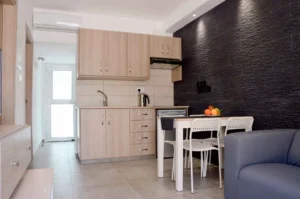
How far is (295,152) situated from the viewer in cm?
201

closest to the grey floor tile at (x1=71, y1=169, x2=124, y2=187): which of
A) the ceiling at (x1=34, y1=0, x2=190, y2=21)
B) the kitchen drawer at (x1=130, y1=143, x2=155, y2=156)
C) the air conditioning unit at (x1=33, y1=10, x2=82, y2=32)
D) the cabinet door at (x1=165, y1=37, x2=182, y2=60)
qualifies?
the kitchen drawer at (x1=130, y1=143, x2=155, y2=156)

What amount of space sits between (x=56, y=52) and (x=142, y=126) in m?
2.62

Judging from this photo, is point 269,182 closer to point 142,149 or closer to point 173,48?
point 142,149

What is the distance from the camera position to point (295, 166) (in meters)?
1.91

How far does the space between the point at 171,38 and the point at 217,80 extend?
148 centimetres

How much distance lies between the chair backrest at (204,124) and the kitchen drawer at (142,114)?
62.2 inches

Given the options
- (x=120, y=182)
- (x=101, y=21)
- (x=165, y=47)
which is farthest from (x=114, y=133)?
(x=101, y=21)

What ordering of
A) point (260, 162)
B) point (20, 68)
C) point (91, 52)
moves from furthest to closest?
point (91, 52) → point (20, 68) → point (260, 162)

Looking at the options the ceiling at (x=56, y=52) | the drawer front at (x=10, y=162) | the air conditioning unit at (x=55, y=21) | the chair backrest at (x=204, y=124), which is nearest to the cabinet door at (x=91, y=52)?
the air conditioning unit at (x=55, y=21)

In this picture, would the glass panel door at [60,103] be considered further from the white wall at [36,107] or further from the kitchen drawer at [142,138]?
the kitchen drawer at [142,138]

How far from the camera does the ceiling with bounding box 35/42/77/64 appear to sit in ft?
14.7

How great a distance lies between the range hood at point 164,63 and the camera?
4.33m

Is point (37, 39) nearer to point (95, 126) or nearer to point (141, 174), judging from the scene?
point (95, 126)

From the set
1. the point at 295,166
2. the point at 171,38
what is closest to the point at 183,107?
the point at 171,38
